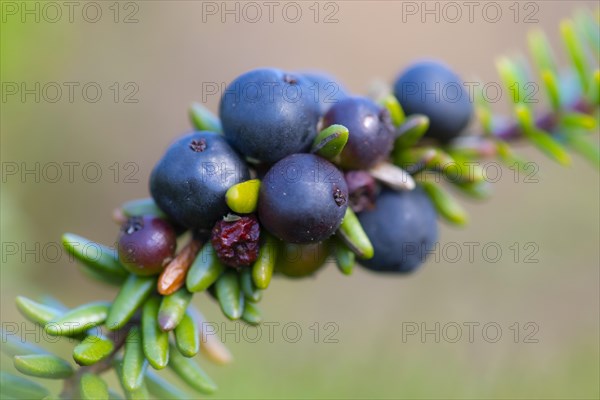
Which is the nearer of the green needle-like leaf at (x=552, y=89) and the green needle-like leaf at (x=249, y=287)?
the green needle-like leaf at (x=249, y=287)

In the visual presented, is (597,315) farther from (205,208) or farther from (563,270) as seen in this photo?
(205,208)

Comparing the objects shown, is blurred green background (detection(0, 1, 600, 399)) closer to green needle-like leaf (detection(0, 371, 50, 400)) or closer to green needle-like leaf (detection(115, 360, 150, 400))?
green needle-like leaf (detection(0, 371, 50, 400))

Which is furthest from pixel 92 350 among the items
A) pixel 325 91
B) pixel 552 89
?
pixel 552 89

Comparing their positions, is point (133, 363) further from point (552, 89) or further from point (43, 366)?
point (552, 89)

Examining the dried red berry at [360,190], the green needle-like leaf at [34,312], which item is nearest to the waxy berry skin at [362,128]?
the dried red berry at [360,190]

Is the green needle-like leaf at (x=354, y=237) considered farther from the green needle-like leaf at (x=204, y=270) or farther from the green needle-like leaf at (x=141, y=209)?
A: the green needle-like leaf at (x=141, y=209)

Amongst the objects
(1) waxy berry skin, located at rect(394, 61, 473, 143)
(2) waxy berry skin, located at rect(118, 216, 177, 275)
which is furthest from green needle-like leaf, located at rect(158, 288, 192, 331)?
(1) waxy berry skin, located at rect(394, 61, 473, 143)
